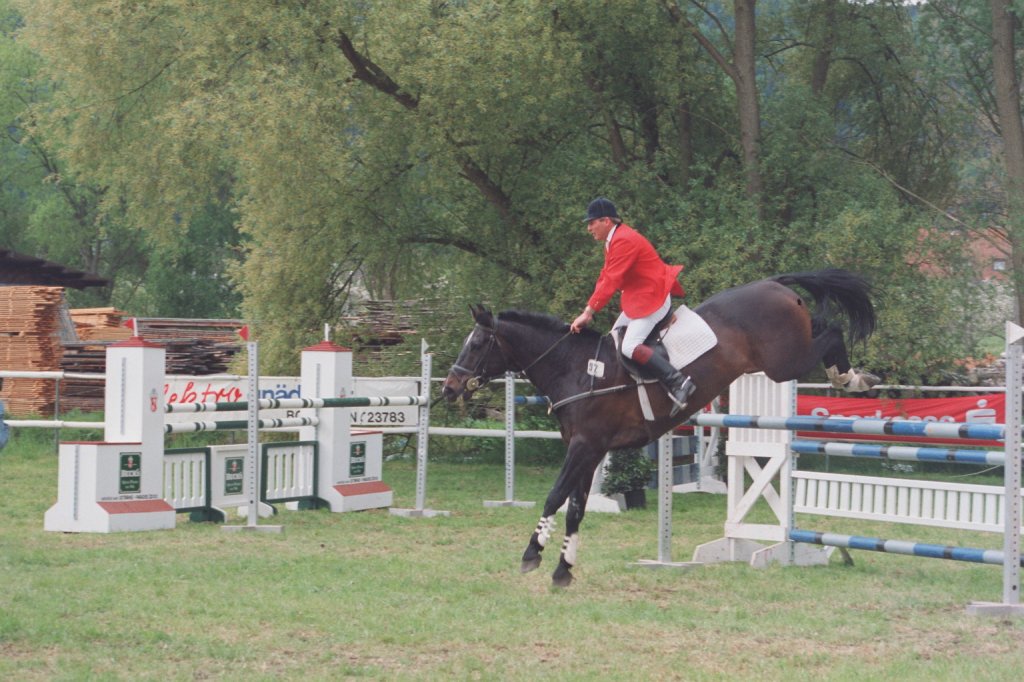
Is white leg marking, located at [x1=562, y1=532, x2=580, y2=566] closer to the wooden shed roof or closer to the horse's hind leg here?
the horse's hind leg

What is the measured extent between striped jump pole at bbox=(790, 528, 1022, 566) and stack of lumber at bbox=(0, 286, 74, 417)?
55.9 feet

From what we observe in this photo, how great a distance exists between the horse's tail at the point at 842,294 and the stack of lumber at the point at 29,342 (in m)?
16.8

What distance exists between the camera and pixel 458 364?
27.9ft

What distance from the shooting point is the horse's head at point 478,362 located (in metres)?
8.45

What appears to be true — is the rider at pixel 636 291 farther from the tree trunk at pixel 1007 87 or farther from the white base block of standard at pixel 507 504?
the tree trunk at pixel 1007 87

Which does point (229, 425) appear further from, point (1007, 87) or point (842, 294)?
point (1007, 87)

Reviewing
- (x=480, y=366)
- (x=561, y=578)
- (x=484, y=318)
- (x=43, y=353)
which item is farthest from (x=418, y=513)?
(x=43, y=353)

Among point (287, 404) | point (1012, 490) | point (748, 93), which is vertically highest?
point (748, 93)

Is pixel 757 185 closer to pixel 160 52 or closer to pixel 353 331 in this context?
pixel 353 331

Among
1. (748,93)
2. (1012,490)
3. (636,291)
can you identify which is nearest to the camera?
(1012,490)

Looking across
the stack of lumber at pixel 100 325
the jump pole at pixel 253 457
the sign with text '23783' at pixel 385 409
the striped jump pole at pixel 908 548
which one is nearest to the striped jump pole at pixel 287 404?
the jump pole at pixel 253 457

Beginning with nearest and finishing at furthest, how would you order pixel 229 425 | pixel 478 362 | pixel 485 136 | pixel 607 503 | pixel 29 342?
1. pixel 478 362
2. pixel 229 425
3. pixel 607 503
4. pixel 485 136
5. pixel 29 342

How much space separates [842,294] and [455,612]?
367 centimetres

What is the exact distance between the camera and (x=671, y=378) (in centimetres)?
772
